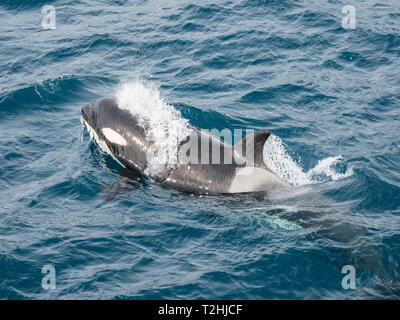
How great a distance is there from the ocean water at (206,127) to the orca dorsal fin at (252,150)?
0.94 m

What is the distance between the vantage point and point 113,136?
52.3ft

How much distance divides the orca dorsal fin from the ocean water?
941 mm

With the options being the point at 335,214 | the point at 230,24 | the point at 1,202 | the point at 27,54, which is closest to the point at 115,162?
the point at 1,202

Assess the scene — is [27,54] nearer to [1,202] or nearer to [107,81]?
[107,81]

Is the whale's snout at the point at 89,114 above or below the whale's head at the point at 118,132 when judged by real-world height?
above

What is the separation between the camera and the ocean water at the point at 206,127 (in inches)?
478

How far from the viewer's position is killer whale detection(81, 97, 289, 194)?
47.6ft

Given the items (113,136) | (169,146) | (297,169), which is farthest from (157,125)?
(297,169)

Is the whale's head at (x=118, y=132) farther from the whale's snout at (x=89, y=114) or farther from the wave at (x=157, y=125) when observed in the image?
the wave at (x=157, y=125)

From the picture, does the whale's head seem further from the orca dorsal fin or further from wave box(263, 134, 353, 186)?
wave box(263, 134, 353, 186)

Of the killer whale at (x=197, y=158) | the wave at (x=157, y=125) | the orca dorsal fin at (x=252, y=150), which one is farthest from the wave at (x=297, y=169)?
the wave at (x=157, y=125)

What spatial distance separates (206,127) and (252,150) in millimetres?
4582

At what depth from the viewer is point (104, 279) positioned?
12.0 meters

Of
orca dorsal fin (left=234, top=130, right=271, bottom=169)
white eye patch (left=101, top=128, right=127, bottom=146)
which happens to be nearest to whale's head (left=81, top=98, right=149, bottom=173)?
white eye patch (left=101, top=128, right=127, bottom=146)
